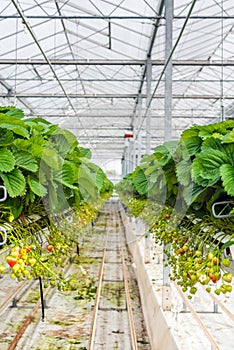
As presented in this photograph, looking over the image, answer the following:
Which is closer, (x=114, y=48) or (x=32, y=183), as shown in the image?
(x=32, y=183)

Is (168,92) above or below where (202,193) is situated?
above

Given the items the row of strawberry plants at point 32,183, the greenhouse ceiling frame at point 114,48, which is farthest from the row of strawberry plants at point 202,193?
the greenhouse ceiling frame at point 114,48

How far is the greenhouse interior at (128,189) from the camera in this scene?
1942 millimetres

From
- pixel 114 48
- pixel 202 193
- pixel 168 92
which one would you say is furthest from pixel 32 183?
pixel 114 48

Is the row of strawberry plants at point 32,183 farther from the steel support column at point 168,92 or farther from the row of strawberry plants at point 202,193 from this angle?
the steel support column at point 168,92

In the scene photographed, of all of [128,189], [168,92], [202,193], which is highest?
[168,92]

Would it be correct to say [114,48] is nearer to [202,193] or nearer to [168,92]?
[168,92]

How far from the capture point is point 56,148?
243cm

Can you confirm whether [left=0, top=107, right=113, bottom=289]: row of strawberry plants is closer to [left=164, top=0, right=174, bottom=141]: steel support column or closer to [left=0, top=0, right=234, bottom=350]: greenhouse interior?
[left=0, top=0, right=234, bottom=350]: greenhouse interior

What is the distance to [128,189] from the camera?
10953mm

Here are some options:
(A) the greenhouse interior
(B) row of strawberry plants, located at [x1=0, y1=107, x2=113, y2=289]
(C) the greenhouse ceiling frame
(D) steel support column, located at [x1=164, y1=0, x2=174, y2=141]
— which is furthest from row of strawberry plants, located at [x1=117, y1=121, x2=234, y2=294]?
(C) the greenhouse ceiling frame

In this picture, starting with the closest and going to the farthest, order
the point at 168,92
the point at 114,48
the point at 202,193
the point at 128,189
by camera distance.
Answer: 1. the point at 202,193
2. the point at 168,92
3. the point at 128,189
4. the point at 114,48

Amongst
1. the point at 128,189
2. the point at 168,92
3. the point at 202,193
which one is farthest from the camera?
the point at 128,189

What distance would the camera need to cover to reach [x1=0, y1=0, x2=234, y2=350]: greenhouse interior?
194 centimetres
